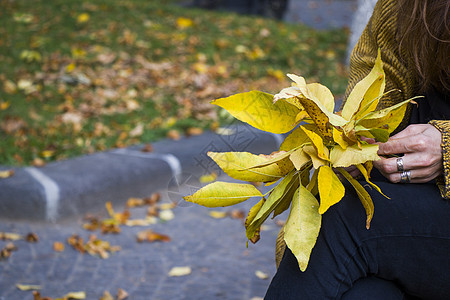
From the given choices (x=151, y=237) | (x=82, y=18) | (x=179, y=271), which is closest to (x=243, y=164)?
(x=179, y=271)

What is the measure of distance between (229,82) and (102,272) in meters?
2.91

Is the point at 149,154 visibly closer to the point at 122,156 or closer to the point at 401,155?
the point at 122,156

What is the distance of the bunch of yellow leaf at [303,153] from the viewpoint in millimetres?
1212

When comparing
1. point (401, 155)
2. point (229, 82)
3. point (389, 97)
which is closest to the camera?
point (401, 155)

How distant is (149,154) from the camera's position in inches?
148

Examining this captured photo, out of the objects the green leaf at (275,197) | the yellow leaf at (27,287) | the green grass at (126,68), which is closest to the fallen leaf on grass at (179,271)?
the yellow leaf at (27,287)

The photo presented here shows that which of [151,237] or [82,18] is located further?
[82,18]

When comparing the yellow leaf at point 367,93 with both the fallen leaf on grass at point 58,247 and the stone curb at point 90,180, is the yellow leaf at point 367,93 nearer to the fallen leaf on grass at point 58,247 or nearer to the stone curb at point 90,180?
the stone curb at point 90,180

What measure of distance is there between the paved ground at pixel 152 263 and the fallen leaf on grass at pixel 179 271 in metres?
0.03

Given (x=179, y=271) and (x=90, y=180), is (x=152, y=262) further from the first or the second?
(x=90, y=180)

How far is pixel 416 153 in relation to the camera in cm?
134

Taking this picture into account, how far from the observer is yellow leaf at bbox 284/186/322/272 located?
1.18m

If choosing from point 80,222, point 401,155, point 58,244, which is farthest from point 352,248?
point 80,222

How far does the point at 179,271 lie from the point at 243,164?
5.18 ft
